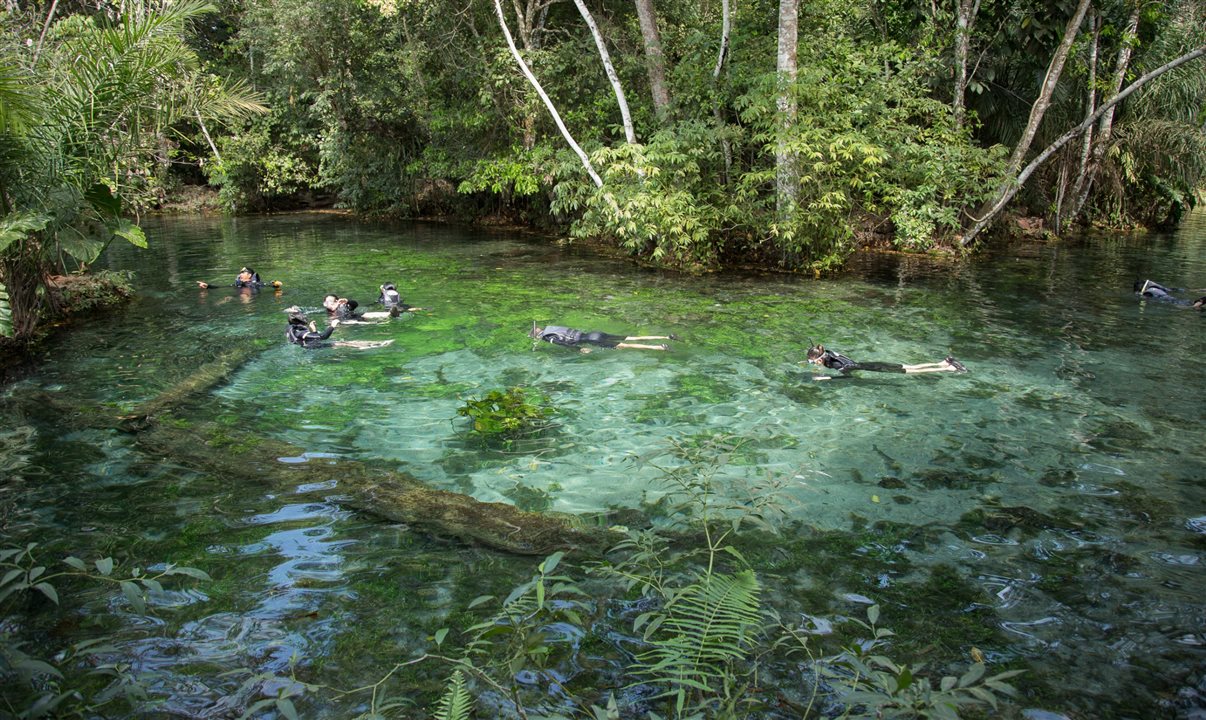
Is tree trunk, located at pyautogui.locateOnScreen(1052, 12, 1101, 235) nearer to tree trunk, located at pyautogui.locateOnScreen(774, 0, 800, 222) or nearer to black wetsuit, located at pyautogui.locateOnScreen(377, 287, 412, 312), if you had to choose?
tree trunk, located at pyautogui.locateOnScreen(774, 0, 800, 222)

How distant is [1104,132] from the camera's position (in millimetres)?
16641

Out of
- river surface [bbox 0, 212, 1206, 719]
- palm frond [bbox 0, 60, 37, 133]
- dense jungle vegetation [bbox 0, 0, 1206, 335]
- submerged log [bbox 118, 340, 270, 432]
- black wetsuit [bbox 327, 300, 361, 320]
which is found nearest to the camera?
river surface [bbox 0, 212, 1206, 719]

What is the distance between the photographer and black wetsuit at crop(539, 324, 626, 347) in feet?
27.5

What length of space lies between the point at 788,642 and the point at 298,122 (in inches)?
1037

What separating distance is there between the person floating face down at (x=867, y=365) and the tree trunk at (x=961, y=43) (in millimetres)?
9162

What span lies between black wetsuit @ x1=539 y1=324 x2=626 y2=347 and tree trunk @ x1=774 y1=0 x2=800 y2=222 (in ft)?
16.1

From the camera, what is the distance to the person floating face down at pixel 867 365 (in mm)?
7427

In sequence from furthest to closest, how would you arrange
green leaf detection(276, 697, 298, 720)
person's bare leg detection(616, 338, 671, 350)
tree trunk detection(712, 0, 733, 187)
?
tree trunk detection(712, 0, 733, 187) → person's bare leg detection(616, 338, 671, 350) → green leaf detection(276, 697, 298, 720)

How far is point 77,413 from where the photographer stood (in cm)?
637

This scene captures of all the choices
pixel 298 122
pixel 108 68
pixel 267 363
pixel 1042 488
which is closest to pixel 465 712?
pixel 1042 488

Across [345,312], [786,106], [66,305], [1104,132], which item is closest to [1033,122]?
[1104,132]

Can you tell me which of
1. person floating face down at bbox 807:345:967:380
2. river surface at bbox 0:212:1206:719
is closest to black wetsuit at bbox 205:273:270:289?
river surface at bbox 0:212:1206:719

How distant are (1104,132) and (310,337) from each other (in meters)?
17.4

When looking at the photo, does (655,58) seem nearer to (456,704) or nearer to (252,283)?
(252,283)
